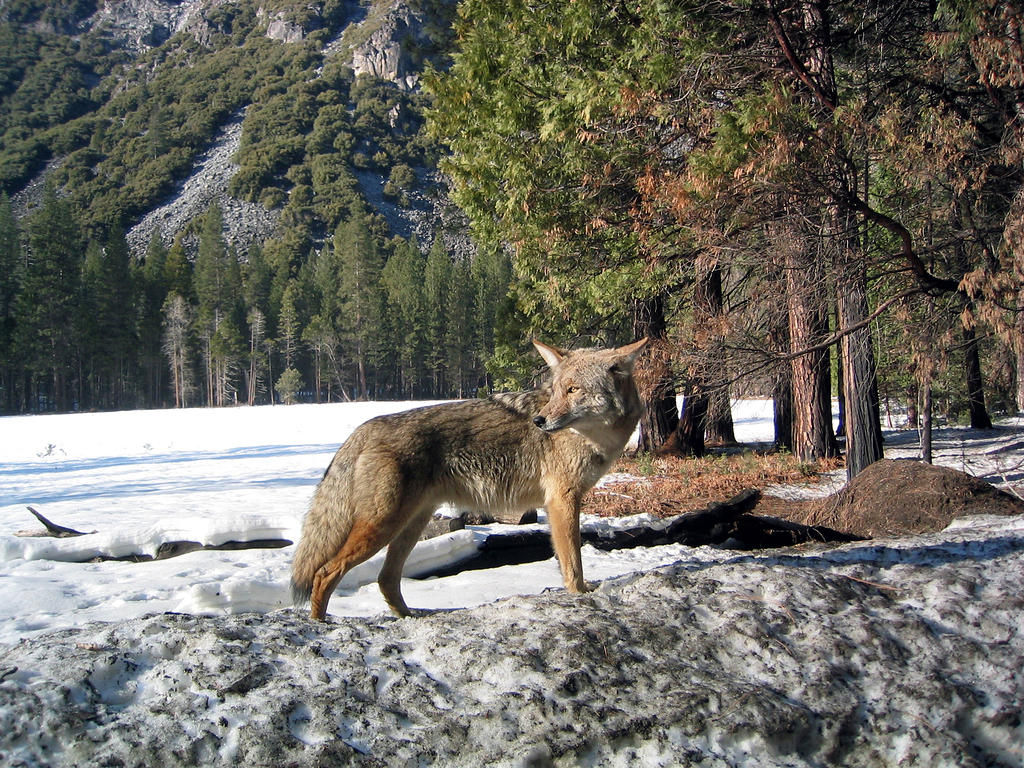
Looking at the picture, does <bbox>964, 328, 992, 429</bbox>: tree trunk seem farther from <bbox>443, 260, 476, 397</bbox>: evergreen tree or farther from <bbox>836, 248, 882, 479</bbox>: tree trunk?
<bbox>443, 260, 476, 397</bbox>: evergreen tree

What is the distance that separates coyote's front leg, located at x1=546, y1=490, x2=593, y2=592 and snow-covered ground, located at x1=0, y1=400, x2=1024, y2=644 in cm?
114

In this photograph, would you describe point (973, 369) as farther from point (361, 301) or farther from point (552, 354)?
point (361, 301)

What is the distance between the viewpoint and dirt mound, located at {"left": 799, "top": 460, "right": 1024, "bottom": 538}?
23.6ft

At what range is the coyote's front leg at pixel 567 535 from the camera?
4.77 m

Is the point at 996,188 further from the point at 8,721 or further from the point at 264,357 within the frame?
the point at 264,357

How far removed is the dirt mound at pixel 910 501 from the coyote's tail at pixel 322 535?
17.8 feet

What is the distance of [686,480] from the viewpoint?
13.2 meters

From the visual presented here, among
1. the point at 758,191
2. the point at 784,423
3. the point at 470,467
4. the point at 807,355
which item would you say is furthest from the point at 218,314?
the point at 470,467

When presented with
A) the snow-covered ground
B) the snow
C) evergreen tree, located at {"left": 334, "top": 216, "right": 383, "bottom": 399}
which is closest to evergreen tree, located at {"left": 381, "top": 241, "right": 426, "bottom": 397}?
evergreen tree, located at {"left": 334, "top": 216, "right": 383, "bottom": 399}

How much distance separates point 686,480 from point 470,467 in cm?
909

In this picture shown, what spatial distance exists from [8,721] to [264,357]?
3476 inches

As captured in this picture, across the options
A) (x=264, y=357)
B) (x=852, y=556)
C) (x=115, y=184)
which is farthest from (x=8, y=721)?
(x=115, y=184)

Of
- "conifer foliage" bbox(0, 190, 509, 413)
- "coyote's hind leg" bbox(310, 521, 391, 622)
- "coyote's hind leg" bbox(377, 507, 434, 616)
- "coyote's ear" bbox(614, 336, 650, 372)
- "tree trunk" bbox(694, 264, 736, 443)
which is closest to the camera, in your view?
"coyote's hind leg" bbox(310, 521, 391, 622)

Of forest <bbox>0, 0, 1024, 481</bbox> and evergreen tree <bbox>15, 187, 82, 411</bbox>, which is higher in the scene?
evergreen tree <bbox>15, 187, 82, 411</bbox>
